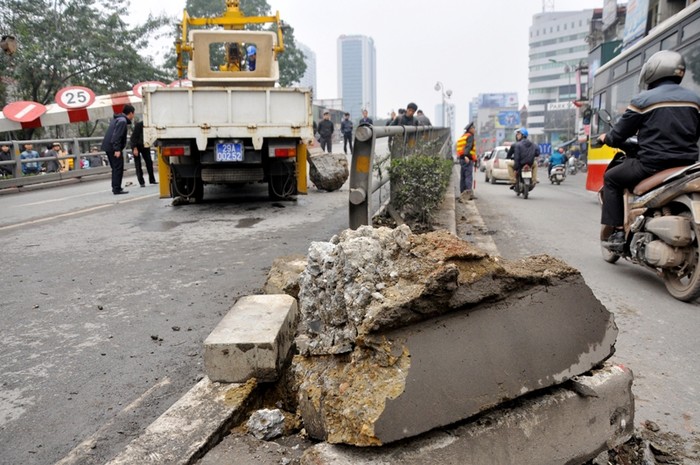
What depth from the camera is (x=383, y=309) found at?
6.71 feet

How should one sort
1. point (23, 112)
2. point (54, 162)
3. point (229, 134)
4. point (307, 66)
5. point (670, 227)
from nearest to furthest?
point (670, 227) → point (229, 134) → point (23, 112) → point (54, 162) → point (307, 66)

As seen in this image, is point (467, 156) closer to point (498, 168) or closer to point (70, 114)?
point (498, 168)

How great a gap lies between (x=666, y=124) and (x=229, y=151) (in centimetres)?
626

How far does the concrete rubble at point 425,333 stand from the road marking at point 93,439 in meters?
0.90

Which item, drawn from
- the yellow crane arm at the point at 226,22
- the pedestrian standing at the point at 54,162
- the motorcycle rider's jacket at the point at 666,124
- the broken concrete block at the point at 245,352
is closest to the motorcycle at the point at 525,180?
the yellow crane arm at the point at 226,22

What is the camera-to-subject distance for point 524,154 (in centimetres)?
1426

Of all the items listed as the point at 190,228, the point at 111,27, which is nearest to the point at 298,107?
the point at 190,228

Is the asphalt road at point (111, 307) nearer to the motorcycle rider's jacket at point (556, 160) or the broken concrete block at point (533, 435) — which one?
the broken concrete block at point (533, 435)

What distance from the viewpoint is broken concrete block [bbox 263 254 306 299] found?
3.72m

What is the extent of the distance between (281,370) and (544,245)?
5.72m

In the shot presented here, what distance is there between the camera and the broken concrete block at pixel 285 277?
3725 millimetres

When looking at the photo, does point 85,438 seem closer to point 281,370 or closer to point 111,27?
point 281,370

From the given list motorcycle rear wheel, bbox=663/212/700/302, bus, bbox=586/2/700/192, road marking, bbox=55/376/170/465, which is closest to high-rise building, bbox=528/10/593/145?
bus, bbox=586/2/700/192

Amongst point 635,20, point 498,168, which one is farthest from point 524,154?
point 635,20
